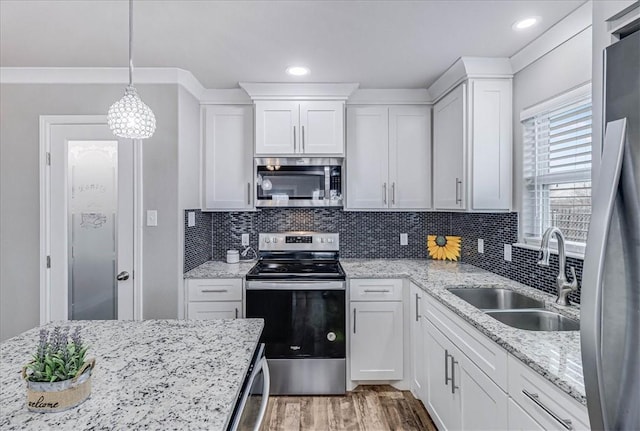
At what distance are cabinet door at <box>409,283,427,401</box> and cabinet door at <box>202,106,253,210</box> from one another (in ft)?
5.15

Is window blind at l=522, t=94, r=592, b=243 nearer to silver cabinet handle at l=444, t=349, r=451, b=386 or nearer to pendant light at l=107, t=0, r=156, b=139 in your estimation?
silver cabinet handle at l=444, t=349, r=451, b=386

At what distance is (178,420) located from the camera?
0.86 meters

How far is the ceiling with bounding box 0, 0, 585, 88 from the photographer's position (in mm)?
1833

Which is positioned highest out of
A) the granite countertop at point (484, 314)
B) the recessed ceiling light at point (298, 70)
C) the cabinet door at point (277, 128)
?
the recessed ceiling light at point (298, 70)

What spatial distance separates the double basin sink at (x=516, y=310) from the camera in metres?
1.76

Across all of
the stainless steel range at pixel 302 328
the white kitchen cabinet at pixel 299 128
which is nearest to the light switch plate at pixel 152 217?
the stainless steel range at pixel 302 328

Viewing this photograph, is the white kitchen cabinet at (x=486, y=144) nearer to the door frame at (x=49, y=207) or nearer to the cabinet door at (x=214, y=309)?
the cabinet door at (x=214, y=309)

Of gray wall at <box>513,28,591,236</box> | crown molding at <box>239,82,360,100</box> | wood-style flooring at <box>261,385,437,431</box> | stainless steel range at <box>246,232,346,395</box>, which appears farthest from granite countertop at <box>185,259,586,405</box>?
crown molding at <box>239,82,360,100</box>

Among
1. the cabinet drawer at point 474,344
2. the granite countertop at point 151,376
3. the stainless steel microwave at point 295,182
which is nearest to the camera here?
the granite countertop at point 151,376

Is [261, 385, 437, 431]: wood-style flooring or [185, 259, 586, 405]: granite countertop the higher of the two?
[185, 259, 586, 405]: granite countertop

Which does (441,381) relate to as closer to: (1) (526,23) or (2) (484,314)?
(2) (484,314)

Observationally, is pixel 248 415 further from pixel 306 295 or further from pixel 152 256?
pixel 152 256

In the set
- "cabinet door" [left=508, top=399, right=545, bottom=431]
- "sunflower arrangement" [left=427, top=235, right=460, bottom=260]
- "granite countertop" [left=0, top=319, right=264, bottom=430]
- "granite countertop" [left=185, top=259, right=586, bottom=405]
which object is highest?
"sunflower arrangement" [left=427, top=235, right=460, bottom=260]

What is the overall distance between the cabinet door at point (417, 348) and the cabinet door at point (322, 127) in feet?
4.30
